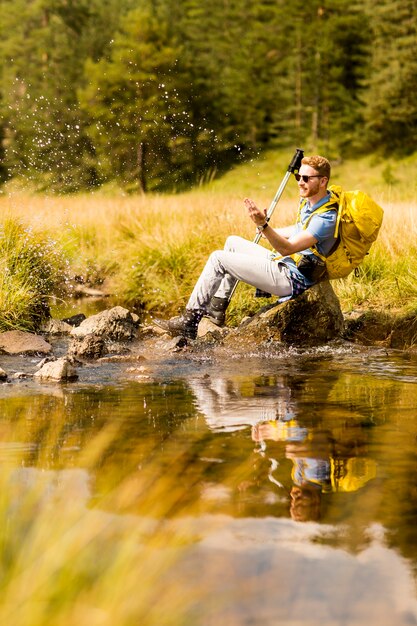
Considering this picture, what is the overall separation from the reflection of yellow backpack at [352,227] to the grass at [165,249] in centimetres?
157

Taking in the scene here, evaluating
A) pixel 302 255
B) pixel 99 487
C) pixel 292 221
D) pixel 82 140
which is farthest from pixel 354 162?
pixel 99 487

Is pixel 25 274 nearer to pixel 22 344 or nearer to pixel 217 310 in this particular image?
pixel 22 344

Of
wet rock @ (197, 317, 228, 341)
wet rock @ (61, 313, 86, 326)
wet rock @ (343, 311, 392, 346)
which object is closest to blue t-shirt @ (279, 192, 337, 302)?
wet rock @ (197, 317, 228, 341)

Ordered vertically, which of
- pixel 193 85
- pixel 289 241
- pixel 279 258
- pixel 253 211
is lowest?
pixel 193 85

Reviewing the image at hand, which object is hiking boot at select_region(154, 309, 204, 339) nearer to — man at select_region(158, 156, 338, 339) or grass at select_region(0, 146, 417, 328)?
man at select_region(158, 156, 338, 339)

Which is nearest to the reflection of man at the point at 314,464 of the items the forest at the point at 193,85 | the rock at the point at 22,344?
the rock at the point at 22,344

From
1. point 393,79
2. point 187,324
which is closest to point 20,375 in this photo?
point 187,324

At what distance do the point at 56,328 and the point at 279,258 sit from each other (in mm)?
2467

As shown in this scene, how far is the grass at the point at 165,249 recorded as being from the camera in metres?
8.80

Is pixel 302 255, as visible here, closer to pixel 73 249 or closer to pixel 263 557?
pixel 263 557

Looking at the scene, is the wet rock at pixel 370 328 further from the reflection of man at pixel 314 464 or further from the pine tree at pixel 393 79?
the pine tree at pixel 393 79

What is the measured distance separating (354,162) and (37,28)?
76.1ft

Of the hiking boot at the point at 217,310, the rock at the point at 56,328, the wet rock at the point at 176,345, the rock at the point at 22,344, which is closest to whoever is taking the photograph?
the rock at the point at 22,344

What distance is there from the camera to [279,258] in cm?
704
